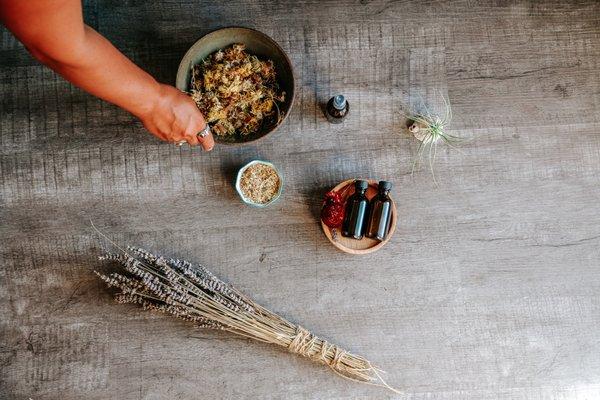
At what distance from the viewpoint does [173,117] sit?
1.60 meters

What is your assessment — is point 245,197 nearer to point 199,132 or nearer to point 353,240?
point 199,132

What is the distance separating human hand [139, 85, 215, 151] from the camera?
1.56m

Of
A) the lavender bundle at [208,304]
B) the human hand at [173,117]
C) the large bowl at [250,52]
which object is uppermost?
the large bowl at [250,52]

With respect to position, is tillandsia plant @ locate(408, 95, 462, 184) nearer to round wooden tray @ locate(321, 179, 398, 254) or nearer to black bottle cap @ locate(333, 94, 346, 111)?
round wooden tray @ locate(321, 179, 398, 254)

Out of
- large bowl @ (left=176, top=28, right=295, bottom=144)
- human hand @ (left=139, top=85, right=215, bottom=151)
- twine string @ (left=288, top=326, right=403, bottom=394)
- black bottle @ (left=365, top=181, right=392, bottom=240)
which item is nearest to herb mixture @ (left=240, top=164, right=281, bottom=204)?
large bowl @ (left=176, top=28, right=295, bottom=144)

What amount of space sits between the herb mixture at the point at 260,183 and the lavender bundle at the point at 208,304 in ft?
1.02

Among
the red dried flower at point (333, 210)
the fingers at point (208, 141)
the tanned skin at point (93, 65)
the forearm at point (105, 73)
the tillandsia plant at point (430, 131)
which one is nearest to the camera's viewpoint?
the tanned skin at point (93, 65)

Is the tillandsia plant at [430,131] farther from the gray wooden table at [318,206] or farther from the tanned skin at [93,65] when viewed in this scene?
the tanned skin at [93,65]

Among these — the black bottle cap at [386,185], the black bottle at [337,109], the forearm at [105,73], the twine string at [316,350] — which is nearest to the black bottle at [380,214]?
the black bottle cap at [386,185]

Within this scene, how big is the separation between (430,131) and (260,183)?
0.64 m

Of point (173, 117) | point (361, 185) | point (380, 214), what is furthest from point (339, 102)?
point (173, 117)

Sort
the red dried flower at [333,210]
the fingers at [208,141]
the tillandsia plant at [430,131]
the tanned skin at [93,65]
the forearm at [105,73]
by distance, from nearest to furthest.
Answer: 1. the tanned skin at [93,65]
2. the forearm at [105,73]
3. the fingers at [208,141]
4. the red dried flower at [333,210]
5. the tillandsia plant at [430,131]

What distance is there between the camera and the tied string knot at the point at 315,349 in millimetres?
1846

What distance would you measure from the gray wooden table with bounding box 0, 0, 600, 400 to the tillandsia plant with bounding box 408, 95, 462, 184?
0.03 meters
